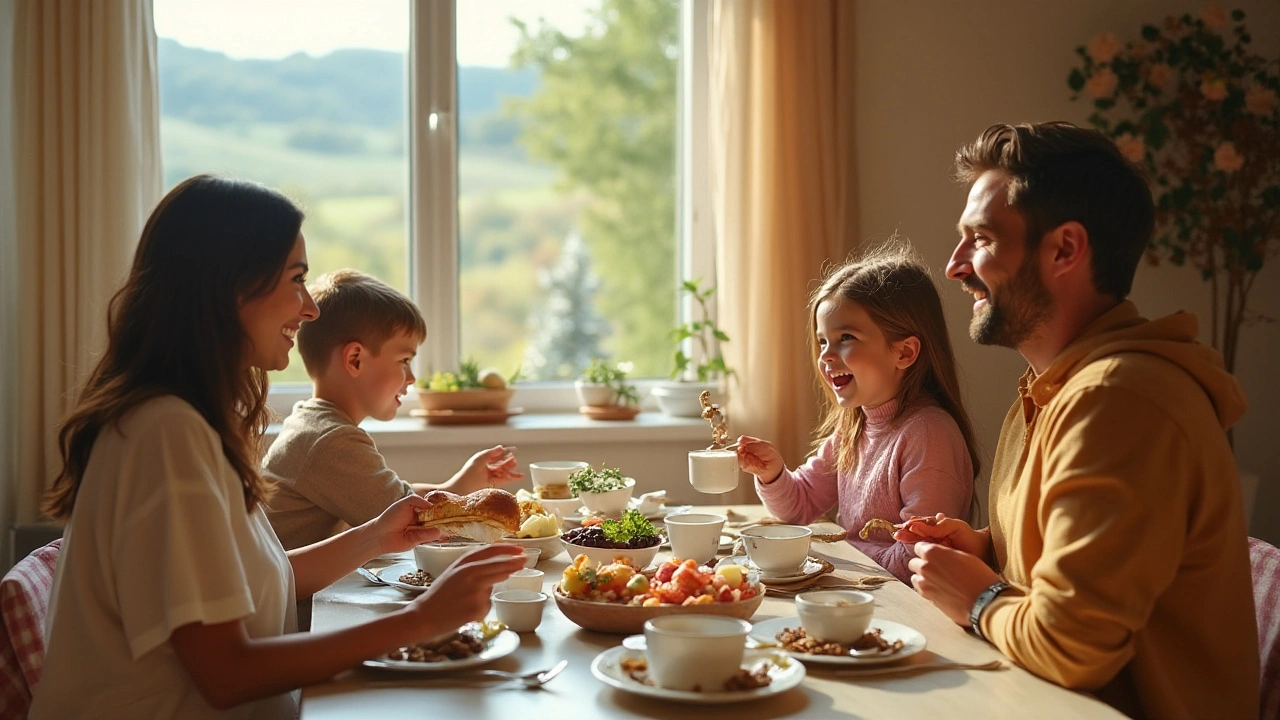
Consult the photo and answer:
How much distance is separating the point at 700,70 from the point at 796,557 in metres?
2.58

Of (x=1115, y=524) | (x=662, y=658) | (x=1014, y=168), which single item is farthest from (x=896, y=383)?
(x=662, y=658)

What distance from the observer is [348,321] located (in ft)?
8.26

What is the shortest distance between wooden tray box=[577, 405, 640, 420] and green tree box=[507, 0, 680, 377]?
1.16ft

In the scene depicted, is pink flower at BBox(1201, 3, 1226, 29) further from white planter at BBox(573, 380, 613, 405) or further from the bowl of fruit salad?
the bowl of fruit salad

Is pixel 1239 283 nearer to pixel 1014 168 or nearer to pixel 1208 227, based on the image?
pixel 1208 227

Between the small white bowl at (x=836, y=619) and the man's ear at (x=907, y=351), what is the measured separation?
3.83ft

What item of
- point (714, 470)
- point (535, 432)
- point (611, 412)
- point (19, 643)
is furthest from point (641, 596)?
point (611, 412)

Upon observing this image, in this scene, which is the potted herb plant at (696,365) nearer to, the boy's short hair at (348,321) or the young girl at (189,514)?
the boy's short hair at (348,321)

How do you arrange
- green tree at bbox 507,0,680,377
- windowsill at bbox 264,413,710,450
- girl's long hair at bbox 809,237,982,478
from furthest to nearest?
1. green tree at bbox 507,0,680,377
2. windowsill at bbox 264,413,710,450
3. girl's long hair at bbox 809,237,982,478

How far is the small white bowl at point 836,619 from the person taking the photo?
1.49 m

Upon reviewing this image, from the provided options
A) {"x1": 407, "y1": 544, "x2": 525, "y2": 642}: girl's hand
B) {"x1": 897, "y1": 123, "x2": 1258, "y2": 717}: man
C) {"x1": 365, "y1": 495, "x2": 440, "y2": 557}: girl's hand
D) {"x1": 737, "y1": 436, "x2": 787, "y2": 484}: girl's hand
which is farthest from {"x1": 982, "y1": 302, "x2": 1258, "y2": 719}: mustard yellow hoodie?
{"x1": 737, "y1": 436, "x2": 787, "y2": 484}: girl's hand

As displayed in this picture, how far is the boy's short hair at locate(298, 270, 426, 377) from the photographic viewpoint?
8.26 ft

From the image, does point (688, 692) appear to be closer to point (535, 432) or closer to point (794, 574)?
point (794, 574)

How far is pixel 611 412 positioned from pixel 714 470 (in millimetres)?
1544
